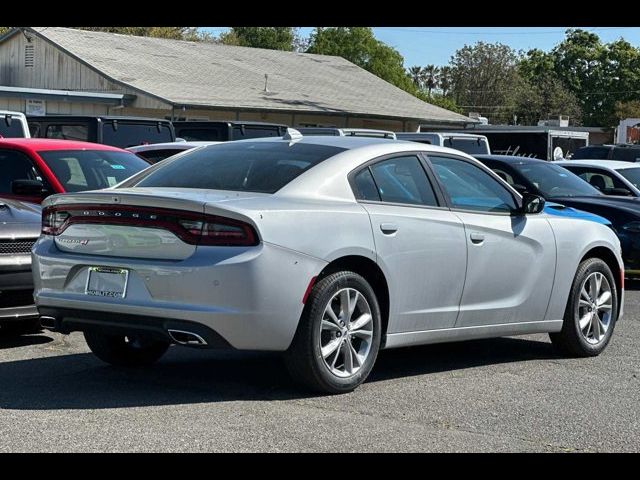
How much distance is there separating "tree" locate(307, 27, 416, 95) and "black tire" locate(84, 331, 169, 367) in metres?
60.1

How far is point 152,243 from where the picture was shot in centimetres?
628

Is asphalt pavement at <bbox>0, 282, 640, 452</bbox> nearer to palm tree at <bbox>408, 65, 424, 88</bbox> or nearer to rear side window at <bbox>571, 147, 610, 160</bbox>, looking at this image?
rear side window at <bbox>571, 147, 610, 160</bbox>

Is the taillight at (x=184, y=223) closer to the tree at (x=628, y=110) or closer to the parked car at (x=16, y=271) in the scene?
the parked car at (x=16, y=271)

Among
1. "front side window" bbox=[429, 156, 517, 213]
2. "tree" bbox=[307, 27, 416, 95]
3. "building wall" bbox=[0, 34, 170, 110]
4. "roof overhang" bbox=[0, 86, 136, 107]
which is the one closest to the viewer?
"front side window" bbox=[429, 156, 517, 213]

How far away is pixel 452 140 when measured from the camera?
2183 centimetres

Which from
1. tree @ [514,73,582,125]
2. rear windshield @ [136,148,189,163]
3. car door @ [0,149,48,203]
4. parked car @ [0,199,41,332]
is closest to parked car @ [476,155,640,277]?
rear windshield @ [136,148,189,163]

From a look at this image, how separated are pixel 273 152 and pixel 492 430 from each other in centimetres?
236

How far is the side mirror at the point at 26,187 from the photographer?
31.8ft

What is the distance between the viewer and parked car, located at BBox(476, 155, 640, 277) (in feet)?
42.7

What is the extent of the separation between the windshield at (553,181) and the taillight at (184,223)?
26.5 feet

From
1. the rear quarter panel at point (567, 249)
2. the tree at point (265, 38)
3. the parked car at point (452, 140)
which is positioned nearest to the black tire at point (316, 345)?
the rear quarter panel at point (567, 249)
